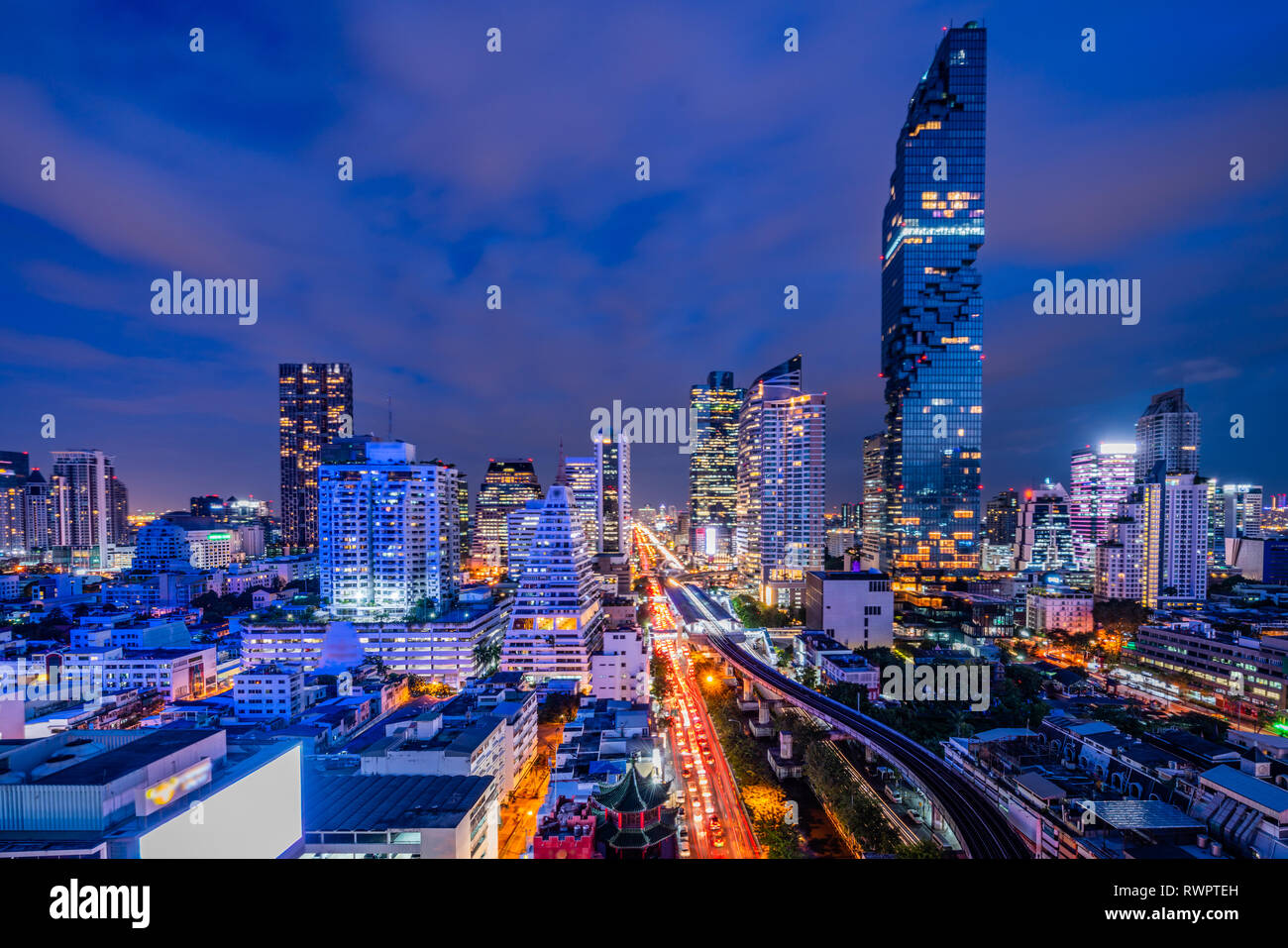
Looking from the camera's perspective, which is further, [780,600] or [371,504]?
[780,600]

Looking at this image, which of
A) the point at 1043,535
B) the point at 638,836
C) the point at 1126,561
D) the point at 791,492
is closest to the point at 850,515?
the point at 1043,535

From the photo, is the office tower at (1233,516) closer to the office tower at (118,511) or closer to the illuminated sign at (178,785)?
the illuminated sign at (178,785)

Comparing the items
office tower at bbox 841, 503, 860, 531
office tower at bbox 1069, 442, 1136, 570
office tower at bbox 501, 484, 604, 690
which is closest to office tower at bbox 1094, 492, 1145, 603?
office tower at bbox 1069, 442, 1136, 570

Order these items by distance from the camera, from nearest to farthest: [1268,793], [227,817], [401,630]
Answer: [227,817], [1268,793], [401,630]

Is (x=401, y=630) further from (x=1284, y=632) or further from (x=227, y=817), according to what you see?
(x=1284, y=632)

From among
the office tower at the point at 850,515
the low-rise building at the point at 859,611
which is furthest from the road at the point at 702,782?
the office tower at the point at 850,515
